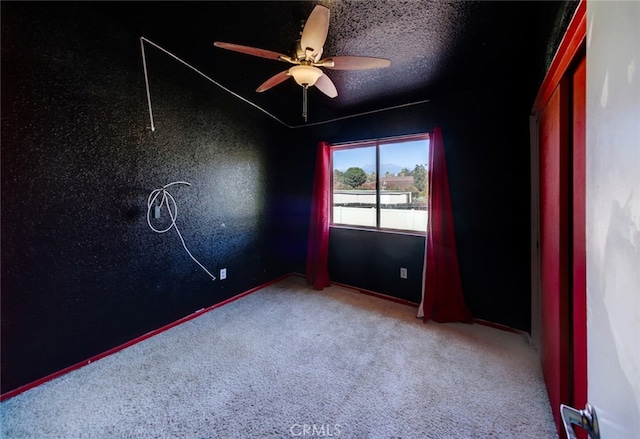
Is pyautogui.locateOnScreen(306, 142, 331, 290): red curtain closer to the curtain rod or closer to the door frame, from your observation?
the curtain rod

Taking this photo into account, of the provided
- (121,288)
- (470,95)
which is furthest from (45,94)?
(470,95)

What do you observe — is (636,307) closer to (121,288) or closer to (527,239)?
(527,239)

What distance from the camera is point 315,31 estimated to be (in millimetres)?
1428

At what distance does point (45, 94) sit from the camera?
5.51 ft

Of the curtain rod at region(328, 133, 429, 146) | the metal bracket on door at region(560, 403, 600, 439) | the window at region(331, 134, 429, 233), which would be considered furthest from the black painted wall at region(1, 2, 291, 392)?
the metal bracket on door at region(560, 403, 600, 439)

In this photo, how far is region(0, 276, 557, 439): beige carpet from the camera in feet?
4.67

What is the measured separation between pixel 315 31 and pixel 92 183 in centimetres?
189

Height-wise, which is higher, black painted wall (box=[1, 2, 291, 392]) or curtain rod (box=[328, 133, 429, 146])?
curtain rod (box=[328, 133, 429, 146])

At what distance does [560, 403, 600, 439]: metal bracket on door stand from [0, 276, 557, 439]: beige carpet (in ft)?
3.68

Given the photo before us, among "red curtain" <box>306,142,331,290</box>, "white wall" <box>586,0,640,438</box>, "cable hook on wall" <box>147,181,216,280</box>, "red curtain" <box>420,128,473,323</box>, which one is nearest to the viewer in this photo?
"white wall" <box>586,0,640,438</box>

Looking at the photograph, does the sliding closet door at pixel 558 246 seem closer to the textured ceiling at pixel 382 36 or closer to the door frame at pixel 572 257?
the door frame at pixel 572 257

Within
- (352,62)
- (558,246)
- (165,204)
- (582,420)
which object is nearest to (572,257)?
(558,246)

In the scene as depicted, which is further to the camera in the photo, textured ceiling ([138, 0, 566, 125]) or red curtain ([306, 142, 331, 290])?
red curtain ([306, 142, 331, 290])

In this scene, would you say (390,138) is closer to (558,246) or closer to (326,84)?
(326,84)
